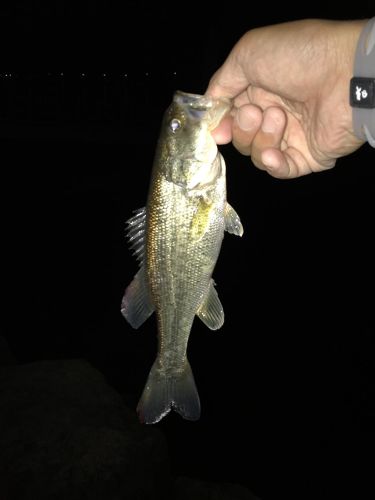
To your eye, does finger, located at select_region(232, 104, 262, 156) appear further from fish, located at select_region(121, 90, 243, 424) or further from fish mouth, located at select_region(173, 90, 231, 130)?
fish mouth, located at select_region(173, 90, 231, 130)

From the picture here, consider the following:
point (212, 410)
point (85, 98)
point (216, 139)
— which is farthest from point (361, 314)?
point (85, 98)

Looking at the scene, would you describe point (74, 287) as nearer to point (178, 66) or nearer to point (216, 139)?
point (216, 139)

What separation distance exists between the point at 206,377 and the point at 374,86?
664 centimetres

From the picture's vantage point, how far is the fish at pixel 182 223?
2.38m

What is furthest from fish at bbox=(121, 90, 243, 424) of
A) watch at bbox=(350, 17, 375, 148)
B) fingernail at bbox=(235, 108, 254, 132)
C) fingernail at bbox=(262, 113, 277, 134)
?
watch at bbox=(350, 17, 375, 148)

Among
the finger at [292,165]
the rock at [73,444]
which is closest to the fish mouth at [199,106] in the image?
the finger at [292,165]

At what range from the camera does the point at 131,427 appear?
475 cm

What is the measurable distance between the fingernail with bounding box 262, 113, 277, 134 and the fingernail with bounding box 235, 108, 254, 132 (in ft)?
0.29

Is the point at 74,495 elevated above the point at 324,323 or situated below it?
above

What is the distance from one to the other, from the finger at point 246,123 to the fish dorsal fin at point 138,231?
36.6 inches

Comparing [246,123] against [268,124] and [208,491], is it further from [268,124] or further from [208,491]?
[208,491]

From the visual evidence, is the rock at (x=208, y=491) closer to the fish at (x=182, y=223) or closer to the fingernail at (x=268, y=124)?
the fish at (x=182, y=223)

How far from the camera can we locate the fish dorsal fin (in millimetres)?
2609

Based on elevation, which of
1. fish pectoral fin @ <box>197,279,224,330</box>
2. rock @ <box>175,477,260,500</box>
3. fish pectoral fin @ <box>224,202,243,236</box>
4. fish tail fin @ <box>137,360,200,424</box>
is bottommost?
rock @ <box>175,477,260,500</box>
